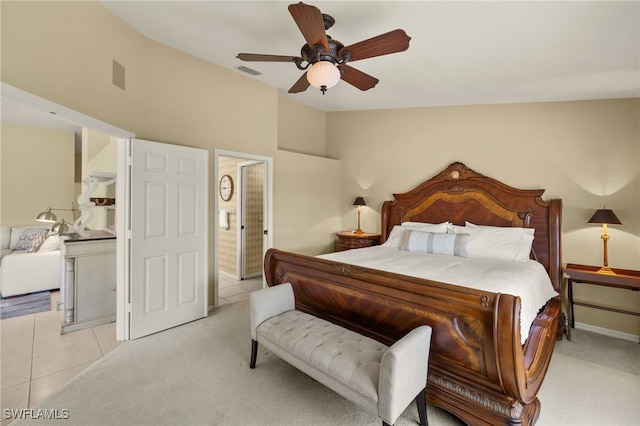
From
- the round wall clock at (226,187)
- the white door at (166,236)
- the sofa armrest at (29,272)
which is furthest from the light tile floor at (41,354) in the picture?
the round wall clock at (226,187)

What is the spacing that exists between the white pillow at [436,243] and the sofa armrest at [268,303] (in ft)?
5.87

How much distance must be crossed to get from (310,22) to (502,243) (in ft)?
10.0

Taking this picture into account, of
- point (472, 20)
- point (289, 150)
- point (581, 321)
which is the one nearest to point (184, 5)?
point (472, 20)

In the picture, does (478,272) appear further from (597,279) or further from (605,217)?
(605,217)

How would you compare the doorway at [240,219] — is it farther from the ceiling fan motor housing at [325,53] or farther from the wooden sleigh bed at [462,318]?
the ceiling fan motor housing at [325,53]

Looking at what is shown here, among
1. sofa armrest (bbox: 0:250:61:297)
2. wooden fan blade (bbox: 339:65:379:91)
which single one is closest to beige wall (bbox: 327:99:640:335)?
wooden fan blade (bbox: 339:65:379:91)

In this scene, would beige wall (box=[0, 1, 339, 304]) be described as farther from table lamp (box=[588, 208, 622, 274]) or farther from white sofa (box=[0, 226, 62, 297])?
table lamp (box=[588, 208, 622, 274])

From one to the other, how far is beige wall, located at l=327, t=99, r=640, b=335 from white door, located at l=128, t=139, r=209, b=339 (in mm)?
3017

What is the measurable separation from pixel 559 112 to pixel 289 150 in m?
3.77

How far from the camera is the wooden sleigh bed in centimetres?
164

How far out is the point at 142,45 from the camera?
3158mm

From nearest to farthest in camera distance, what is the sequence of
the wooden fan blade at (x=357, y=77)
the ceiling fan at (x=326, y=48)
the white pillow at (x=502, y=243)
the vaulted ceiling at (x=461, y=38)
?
the ceiling fan at (x=326, y=48)
the vaulted ceiling at (x=461, y=38)
the wooden fan blade at (x=357, y=77)
the white pillow at (x=502, y=243)

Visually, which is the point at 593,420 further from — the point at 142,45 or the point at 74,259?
the point at 142,45

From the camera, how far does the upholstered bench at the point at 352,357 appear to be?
5.10 ft
